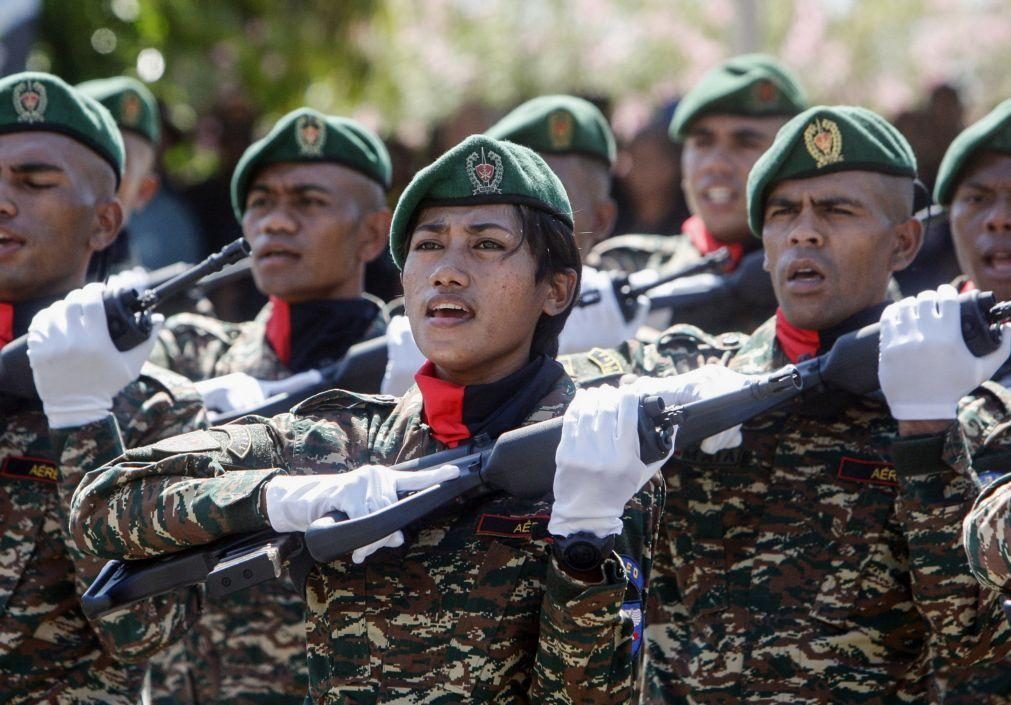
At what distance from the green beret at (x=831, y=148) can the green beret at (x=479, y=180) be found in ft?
3.59

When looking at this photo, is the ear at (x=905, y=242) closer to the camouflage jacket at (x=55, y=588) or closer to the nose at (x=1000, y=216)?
the nose at (x=1000, y=216)

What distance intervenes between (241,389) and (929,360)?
7.98 ft

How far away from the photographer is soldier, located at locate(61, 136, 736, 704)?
371 centimetres

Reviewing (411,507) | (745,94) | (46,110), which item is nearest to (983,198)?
(745,94)

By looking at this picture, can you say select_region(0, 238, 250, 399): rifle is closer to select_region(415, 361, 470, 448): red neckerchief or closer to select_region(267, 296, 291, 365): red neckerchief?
select_region(415, 361, 470, 448): red neckerchief

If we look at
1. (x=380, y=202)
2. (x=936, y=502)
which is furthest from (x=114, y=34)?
(x=936, y=502)

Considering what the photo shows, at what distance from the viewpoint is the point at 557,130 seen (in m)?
7.18

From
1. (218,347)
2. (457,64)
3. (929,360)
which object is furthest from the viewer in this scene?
(457,64)

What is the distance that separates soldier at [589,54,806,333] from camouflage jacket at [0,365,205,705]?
2645 millimetres

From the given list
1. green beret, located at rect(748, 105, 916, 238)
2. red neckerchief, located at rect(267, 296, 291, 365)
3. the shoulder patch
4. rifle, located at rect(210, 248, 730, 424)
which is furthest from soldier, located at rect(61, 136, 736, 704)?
red neckerchief, located at rect(267, 296, 291, 365)

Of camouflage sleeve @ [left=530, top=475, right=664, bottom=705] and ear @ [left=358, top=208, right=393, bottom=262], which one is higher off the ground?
ear @ [left=358, top=208, right=393, bottom=262]

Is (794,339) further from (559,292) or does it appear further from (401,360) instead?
(401,360)

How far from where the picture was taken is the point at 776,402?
4.36 meters

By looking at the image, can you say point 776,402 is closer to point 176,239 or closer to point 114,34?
point 176,239
